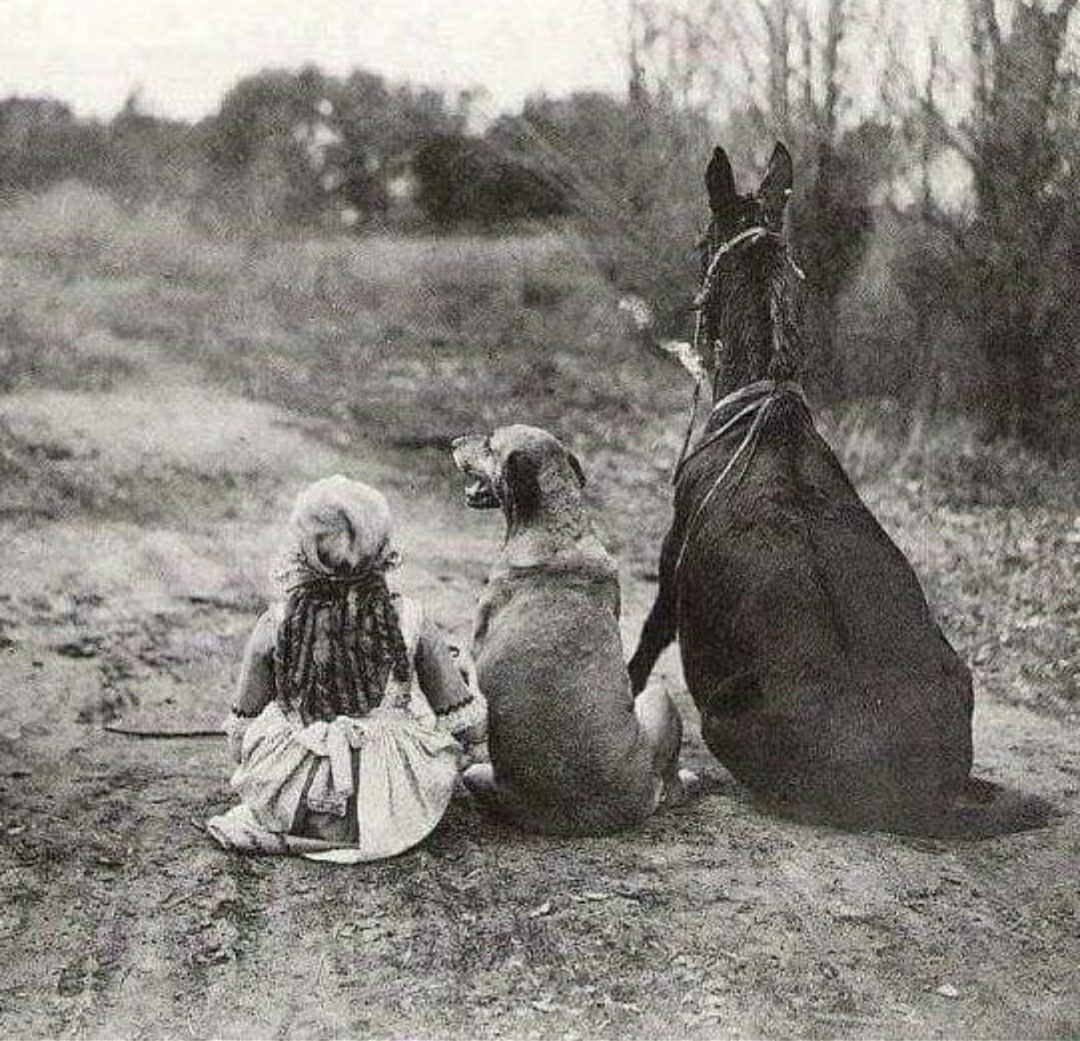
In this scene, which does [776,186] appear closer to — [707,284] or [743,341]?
[707,284]

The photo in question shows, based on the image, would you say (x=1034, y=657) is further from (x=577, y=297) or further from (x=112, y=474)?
(x=112, y=474)

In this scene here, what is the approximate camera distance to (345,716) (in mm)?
4090

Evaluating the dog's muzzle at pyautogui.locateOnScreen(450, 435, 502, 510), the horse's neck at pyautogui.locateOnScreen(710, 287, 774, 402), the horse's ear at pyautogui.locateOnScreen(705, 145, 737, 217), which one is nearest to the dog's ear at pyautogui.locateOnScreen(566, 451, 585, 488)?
the dog's muzzle at pyautogui.locateOnScreen(450, 435, 502, 510)

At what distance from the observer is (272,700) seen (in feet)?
13.8

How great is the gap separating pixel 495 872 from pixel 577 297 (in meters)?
4.04

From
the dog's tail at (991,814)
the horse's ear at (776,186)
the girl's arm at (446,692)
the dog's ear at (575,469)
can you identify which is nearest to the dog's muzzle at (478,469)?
the dog's ear at (575,469)

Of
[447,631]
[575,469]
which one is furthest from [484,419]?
[575,469]

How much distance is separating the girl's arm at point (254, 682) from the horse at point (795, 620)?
144 centimetres

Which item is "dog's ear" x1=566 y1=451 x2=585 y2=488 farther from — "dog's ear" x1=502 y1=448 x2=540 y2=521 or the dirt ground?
the dirt ground

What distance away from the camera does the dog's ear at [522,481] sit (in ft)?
13.8

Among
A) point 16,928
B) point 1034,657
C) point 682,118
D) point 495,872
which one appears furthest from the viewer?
point 682,118

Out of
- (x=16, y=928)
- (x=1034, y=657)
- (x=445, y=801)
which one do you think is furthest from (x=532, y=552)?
(x=1034, y=657)

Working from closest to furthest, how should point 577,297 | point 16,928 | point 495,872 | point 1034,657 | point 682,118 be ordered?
point 16,928
point 495,872
point 1034,657
point 682,118
point 577,297

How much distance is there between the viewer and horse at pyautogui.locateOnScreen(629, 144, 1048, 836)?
4.24 metres
